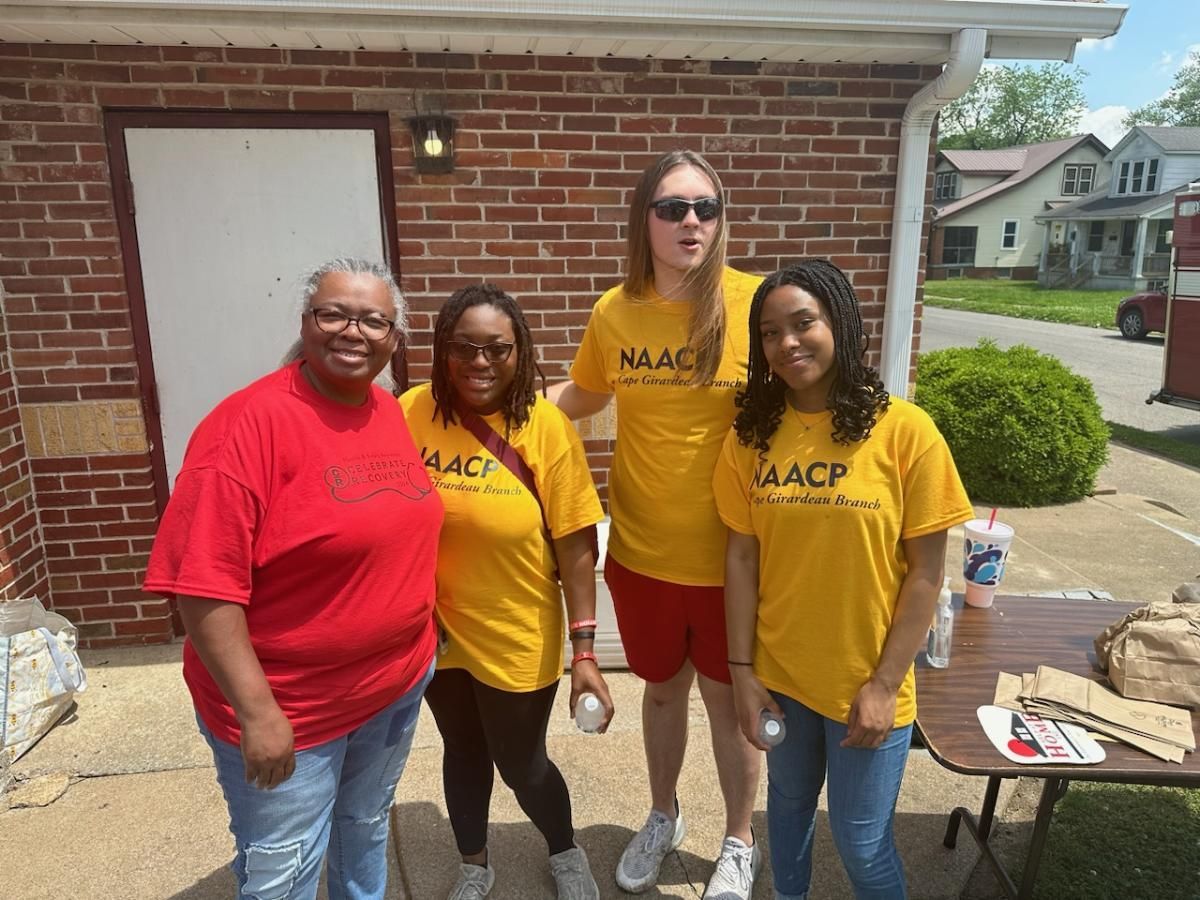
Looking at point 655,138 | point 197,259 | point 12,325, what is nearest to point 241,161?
point 197,259

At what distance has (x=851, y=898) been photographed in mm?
2492

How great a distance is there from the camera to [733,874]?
242 centimetres

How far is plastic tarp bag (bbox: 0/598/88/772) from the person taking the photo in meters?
3.11

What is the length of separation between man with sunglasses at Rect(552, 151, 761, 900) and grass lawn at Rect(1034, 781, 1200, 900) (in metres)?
1.10

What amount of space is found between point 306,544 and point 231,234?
2.67 m

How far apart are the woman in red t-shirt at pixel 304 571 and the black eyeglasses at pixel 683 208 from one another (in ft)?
2.49

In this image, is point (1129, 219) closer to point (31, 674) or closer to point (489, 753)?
point (489, 753)

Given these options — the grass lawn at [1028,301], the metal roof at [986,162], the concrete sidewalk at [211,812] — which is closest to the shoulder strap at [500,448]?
the concrete sidewalk at [211,812]

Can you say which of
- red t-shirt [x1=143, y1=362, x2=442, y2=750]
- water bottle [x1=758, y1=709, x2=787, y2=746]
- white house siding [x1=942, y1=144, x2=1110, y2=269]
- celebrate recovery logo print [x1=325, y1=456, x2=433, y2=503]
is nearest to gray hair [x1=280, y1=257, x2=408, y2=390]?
red t-shirt [x1=143, y1=362, x2=442, y2=750]

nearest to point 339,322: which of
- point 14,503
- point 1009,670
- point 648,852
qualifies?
point 648,852

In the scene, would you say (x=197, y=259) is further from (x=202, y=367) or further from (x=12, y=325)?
(x=12, y=325)

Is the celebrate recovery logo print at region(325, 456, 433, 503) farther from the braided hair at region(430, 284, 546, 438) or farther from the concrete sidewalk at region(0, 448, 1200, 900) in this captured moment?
the concrete sidewalk at region(0, 448, 1200, 900)

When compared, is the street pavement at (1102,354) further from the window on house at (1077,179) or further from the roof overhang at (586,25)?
the window on house at (1077,179)

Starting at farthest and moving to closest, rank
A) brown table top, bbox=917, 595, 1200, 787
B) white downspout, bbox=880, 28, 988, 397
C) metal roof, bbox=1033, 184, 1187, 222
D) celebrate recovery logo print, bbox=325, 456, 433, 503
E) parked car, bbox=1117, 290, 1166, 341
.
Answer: metal roof, bbox=1033, 184, 1187, 222, parked car, bbox=1117, 290, 1166, 341, white downspout, bbox=880, 28, 988, 397, brown table top, bbox=917, 595, 1200, 787, celebrate recovery logo print, bbox=325, 456, 433, 503
